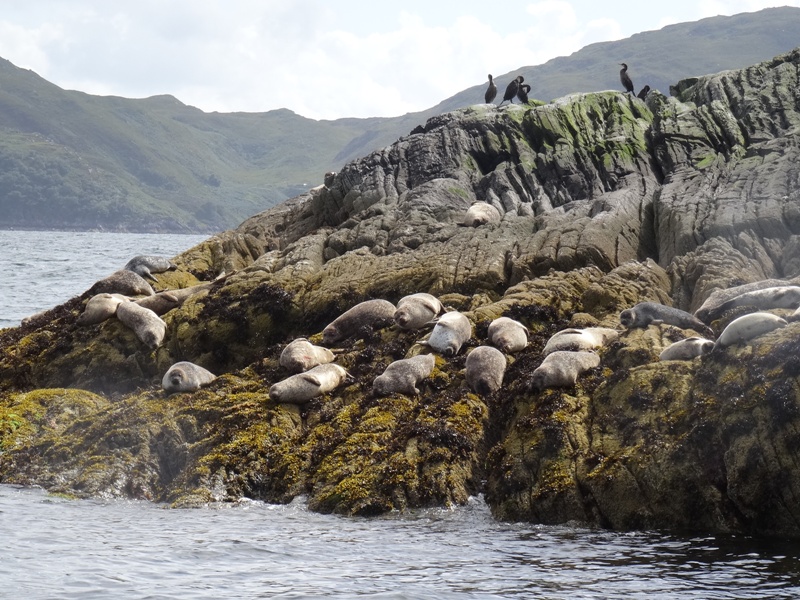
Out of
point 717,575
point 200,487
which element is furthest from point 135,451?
point 717,575

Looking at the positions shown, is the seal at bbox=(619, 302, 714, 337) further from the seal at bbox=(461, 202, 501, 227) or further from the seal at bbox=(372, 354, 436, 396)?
the seal at bbox=(461, 202, 501, 227)

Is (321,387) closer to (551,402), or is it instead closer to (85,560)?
(551,402)

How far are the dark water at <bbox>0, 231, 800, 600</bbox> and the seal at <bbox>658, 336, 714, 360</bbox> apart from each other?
135 inches

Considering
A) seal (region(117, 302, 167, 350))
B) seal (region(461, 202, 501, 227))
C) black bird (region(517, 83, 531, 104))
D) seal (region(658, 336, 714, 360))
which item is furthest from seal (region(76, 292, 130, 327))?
black bird (region(517, 83, 531, 104))

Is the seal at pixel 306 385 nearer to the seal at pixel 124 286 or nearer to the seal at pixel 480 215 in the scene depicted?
the seal at pixel 124 286

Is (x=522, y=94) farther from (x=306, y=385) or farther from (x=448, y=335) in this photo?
(x=306, y=385)

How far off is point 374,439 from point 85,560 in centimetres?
483

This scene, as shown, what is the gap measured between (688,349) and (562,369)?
5.98 feet

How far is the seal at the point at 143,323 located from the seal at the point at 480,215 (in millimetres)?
8049

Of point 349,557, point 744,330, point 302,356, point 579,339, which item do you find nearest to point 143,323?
point 302,356

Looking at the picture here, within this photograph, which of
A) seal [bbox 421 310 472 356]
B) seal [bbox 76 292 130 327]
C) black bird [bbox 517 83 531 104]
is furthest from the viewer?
black bird [bbox 517 83 531 104]

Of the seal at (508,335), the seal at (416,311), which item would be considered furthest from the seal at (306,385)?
the seal at (508,335)

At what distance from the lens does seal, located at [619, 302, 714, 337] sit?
16.5m

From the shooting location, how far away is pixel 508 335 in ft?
56.3
